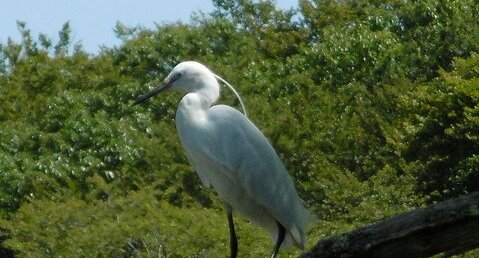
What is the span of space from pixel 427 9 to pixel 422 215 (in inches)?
698

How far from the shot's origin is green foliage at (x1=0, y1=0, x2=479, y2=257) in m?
15.3

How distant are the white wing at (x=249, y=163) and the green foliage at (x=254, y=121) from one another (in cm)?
499

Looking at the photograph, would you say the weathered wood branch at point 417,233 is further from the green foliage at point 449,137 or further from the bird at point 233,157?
the green foliage at point 449,137

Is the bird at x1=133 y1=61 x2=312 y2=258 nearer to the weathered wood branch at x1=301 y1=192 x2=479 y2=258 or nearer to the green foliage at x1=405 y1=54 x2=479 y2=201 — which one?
the weathered wood branch at x1=301 y1=192 x2=479 y2=258

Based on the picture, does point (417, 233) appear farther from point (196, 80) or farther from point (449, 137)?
point (449, 137)

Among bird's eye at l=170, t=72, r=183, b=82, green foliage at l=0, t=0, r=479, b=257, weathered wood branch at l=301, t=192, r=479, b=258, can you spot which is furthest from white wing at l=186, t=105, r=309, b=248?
green foliage at l=0, t=0, r=479, b=257

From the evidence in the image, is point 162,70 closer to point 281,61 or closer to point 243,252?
point 281,61

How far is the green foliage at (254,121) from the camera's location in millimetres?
15289

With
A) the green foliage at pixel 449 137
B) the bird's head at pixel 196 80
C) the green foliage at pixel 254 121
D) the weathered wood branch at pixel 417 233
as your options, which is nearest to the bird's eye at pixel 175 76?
the bird's head at pixel 196 80

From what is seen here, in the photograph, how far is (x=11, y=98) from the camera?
82.2ft

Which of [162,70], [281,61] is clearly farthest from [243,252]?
[281,61]

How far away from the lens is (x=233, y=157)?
27.8ft

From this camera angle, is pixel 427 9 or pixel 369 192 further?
pixel 427 9

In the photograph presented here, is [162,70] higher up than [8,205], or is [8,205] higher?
[162,70]
